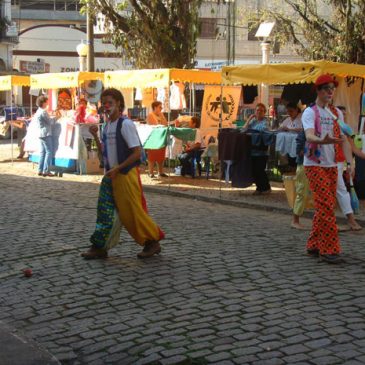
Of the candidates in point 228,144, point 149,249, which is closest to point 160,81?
point 228,144

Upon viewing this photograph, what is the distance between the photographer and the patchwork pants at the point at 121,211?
6715mm

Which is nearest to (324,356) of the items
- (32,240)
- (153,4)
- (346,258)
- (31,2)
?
(346,258)

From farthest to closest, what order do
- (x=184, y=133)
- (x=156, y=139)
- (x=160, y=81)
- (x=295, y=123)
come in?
(x=184, y=133) < (x=156, y=139) < (x=160, y=81) < (x=295, y=123)

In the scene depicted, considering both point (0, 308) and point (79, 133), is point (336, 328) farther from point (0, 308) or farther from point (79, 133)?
point (79, 133)

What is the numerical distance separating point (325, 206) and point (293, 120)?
5.51 m

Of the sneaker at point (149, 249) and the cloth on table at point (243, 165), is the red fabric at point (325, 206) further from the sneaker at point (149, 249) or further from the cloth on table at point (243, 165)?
the cloth on table at point (243, 165)

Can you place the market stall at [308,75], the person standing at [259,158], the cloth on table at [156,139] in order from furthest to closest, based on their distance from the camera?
1. the cloth on table at [156,139]
2. the person standing at [259,158]
3. the market stall at [308,75]

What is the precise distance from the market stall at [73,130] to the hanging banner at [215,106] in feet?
9.62

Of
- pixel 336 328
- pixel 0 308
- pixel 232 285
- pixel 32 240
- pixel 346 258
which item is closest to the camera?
pixel 336 328

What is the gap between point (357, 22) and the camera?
1980 cm

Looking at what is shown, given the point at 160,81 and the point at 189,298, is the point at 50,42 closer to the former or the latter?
the point at 160,81

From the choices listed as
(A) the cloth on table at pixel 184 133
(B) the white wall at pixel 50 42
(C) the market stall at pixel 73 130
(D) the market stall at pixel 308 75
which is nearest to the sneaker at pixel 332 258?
(D) the market stall at pixel 308 75

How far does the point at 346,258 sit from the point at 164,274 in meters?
2.09

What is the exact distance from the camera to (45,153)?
16031mm
